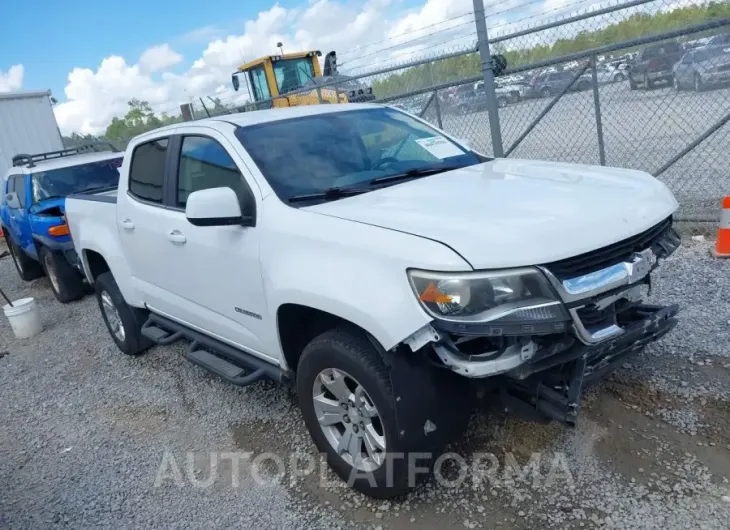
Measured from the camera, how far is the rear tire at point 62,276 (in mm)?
7738

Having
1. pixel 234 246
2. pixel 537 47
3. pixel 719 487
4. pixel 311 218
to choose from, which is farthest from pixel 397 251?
pixel 537 47

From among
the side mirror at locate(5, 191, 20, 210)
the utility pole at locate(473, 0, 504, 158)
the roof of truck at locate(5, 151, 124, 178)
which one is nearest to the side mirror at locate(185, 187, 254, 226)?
the utility pole at locate(473, 0, 504, 158)

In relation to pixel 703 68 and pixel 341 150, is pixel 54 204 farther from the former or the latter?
pixel 703 68

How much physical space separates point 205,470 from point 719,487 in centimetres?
270

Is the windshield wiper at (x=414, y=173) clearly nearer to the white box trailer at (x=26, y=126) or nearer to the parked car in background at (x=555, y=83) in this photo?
the parked car in background at (x=555, y=83)

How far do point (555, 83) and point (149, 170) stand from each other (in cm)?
435

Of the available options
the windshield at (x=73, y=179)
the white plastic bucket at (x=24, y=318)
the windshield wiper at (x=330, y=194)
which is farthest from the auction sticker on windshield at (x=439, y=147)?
the windshield at (x=73, y=179)

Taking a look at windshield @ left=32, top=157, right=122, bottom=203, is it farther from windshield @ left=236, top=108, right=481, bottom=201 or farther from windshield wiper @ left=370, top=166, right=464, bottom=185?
windshield wiper @ left=370, top=166, right=464, bottom=185

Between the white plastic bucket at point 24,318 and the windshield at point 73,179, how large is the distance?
177 centimetres

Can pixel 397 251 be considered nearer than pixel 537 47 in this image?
Yes

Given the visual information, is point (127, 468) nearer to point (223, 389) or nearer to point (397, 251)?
point (223, 389)

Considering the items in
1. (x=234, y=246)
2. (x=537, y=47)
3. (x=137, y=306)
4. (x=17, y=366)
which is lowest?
(x=17, y=366)

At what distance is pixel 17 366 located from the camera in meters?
6.08

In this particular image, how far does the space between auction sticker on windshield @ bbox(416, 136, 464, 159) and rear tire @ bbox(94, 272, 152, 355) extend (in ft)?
9.82
